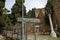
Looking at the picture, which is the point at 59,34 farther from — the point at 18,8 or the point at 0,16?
the point at 0,16

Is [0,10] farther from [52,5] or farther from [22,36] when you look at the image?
[52,5]

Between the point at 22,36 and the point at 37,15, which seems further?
the point at 37,15

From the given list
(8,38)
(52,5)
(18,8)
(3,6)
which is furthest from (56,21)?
(8,38)

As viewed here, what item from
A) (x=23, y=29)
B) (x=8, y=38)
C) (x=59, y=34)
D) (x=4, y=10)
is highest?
(x=4, y=10)

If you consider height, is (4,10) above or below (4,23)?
above

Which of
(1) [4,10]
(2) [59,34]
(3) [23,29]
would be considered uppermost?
(1) [4,10]

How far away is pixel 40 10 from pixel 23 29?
23.3 metres

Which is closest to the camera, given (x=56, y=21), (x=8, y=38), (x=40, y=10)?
(x=8, y=38)

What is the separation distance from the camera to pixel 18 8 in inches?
1280

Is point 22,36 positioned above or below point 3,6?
below

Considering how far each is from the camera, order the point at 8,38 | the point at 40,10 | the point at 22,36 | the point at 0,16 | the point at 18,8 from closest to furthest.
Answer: the point at 22,36
the point at 8,38
the point at 0,16
the point at 18,8
the point at 40,10

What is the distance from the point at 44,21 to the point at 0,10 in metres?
16.7

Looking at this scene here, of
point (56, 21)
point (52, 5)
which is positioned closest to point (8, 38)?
point (56, 21)

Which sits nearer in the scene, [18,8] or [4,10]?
[4,10]
